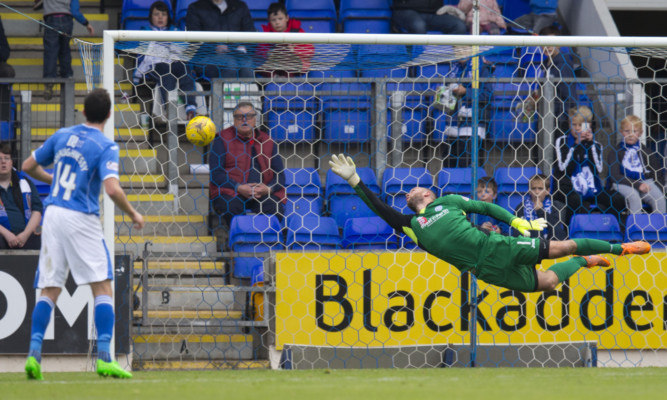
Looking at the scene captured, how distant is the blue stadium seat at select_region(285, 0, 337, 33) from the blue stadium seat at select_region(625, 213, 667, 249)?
4620 mm

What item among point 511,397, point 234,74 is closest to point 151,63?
point 234,74

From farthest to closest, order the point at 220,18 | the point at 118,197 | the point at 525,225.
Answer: the point at 220,18 → the point at 525,225 → the point at 118,197

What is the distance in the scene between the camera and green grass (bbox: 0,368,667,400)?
17.1 ft

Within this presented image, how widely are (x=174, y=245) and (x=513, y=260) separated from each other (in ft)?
11.5

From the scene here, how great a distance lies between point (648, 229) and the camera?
31.1 feet

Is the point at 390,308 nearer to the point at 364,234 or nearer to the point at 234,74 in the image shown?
the point at 364,234

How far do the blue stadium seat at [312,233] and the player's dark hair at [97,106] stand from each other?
333 cm

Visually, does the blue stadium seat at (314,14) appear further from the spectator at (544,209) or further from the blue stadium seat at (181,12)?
the spectator at (544,209)

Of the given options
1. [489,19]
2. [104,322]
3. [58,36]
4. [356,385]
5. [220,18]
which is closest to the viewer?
[356,385]

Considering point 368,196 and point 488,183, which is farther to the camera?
point 488,183

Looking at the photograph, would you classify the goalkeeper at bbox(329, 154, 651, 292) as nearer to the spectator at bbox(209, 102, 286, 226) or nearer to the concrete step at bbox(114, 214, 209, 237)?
the spectator at bbox(209, 102, 286, 226)

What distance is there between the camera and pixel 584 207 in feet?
32.4

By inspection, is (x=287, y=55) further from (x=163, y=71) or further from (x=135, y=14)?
(x=135, y=14)

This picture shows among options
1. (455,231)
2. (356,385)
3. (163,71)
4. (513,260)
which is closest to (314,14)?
(163,71)
